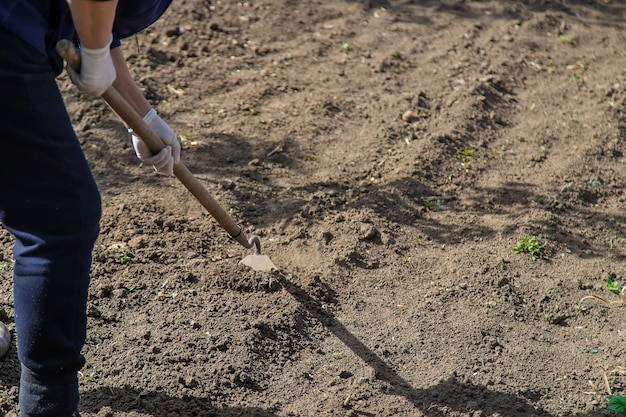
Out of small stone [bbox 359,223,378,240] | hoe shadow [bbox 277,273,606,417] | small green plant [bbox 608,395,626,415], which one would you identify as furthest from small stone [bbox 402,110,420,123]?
small green plant [bbox 608,395,626,415]

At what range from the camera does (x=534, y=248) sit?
379cm

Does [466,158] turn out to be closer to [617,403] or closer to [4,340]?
[617,403]

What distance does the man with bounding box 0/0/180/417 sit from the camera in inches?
76.0

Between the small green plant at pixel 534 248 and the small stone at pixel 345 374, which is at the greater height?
the small green plant at pixel 534 248

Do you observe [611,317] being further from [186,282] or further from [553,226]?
[186,282]

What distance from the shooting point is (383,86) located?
5215mm

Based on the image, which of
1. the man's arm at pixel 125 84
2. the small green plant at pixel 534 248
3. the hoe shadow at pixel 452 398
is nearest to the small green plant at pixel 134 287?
the man's arm at pixel 125 84

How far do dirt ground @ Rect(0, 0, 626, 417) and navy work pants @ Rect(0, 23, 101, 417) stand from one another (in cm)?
63

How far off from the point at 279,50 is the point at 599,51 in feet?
8.82

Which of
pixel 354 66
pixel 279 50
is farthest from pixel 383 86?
pixel 279 50

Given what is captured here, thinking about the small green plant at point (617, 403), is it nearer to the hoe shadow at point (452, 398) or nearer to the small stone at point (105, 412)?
the hoe shadow at point (452, 398)

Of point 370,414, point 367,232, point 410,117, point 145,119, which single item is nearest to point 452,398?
point 370,414

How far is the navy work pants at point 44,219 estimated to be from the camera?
1949 millimetres

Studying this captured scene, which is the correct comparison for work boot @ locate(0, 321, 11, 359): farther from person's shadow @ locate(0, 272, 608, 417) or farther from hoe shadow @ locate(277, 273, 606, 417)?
hoe shadow @ locate(277, 273, 606, 417)
